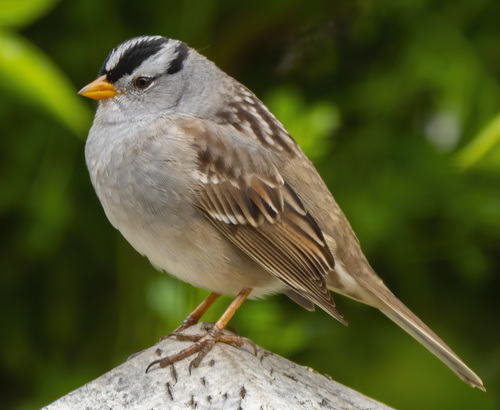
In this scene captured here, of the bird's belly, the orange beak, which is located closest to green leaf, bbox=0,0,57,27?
the orange beak

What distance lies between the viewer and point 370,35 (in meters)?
3.02

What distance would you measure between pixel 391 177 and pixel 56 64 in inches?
42.5

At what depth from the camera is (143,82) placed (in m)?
2.44

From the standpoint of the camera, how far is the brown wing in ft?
7.40

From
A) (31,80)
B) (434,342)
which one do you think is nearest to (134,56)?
(31,80)

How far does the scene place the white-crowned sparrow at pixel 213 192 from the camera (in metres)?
2.22

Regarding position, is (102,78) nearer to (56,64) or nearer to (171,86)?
(171,86)

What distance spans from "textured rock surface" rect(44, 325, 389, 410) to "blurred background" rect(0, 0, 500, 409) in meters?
0.65

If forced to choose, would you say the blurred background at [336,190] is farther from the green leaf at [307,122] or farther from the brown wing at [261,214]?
the brown wing at [261,214]

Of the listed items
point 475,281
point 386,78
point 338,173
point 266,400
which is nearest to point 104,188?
point 266,400

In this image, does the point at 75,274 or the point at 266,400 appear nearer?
the point at 266,400

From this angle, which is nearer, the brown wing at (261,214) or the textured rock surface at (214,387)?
the textured rock surface at (214,387)

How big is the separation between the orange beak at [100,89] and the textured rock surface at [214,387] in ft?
2.09

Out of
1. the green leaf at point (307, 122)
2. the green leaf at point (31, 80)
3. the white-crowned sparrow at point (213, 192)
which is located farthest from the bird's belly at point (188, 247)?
the green leaf at point (307, 122)
